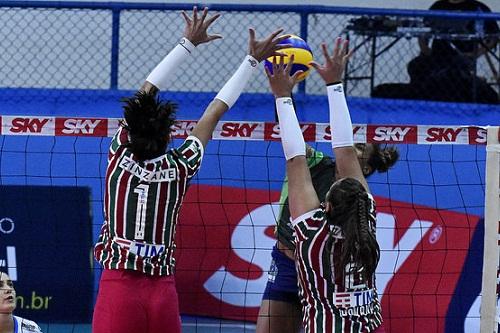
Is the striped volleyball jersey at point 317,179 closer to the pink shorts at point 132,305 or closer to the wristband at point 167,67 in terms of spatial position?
the wristband at point 167,67

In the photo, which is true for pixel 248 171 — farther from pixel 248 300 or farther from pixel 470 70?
pixel 470 70

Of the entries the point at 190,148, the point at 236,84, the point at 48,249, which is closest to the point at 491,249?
the point at 236,84

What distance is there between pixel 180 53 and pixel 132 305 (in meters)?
1.33

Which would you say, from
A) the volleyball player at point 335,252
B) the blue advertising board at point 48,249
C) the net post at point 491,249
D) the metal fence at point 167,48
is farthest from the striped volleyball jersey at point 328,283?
the metal fence at point 167,48

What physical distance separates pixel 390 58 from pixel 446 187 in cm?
154

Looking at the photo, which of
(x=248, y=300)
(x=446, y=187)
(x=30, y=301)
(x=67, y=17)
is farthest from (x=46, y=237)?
(x=446, y=187)

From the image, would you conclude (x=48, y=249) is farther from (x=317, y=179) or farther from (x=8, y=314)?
(x=317, y=179)

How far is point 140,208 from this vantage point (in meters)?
4.71

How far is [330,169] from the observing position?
5863 millimetres

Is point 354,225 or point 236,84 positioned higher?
point 236,84

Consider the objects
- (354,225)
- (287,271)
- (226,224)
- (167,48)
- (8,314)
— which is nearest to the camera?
(354,225)

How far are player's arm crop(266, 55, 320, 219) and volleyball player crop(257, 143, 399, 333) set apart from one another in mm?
972

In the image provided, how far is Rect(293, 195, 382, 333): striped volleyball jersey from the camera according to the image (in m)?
4.41

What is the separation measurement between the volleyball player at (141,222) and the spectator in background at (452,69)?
404 centimetres
